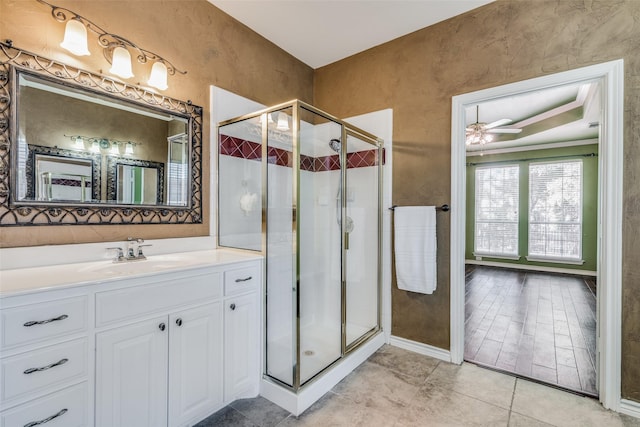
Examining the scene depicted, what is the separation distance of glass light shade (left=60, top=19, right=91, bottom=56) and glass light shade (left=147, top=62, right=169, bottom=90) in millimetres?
354

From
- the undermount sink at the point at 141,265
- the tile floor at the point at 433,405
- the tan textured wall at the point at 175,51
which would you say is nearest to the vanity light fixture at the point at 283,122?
A: the tan textured wall at the point at 175,51

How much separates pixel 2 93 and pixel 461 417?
2904 millimetres

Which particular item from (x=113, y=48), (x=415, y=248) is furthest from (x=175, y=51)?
(x=415, y=248)

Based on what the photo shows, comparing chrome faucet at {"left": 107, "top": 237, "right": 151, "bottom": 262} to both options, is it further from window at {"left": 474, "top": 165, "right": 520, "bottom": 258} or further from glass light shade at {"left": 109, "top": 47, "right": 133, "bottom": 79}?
window at {"left": 474, "top": 165, "right": 520, "bottom": 258}

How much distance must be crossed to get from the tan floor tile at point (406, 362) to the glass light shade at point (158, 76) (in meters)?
2.53

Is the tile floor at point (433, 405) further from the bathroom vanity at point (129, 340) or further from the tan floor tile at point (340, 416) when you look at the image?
the bathroom vanity at point (129, 340)

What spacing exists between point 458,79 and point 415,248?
140cm

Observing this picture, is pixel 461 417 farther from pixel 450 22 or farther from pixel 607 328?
pixel 450 22

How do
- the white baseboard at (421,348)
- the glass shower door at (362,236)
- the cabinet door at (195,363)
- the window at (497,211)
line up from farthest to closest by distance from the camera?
the window at (497,211)
the glass shower door at (362,236)
the white baseboard at (421,348)
the cabinet door at (195,363)

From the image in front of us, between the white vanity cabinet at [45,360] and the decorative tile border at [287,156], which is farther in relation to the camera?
the decorative tile border at [287,156]

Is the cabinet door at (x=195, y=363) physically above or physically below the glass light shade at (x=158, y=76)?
below

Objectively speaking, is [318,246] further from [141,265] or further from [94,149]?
[94,149]

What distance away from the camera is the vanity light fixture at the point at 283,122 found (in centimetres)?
188

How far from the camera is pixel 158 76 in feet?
6.02
